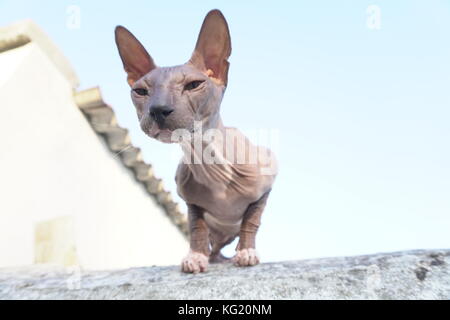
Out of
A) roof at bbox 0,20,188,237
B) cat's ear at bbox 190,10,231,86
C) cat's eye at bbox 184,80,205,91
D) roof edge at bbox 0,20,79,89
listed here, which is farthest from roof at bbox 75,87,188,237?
cat's eye at bbox 184,80,205,91

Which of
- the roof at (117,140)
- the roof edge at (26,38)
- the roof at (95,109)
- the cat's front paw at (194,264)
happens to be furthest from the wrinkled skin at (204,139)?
the roof edge at (26,38)

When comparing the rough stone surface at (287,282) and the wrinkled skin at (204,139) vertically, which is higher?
the wrinkled skin at (204,139)

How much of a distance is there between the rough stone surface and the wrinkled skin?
0.22 m

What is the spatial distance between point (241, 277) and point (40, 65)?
2.67 m

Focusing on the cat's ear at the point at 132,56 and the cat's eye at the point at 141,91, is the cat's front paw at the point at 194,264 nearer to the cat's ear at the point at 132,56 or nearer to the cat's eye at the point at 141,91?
the cat's eye at the point at 141,91

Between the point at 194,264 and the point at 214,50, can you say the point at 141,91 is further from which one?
the point at 194,264

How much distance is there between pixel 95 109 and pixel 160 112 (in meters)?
2.30

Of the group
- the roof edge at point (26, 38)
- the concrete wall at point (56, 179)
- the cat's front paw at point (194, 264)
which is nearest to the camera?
the cat's front paw at point (194, 264)

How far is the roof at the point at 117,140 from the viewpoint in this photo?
3469 millimetres

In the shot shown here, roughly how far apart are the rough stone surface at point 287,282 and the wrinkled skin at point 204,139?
0.71 ft

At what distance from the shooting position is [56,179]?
3242 mm

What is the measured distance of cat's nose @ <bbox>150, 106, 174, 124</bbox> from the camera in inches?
54.7

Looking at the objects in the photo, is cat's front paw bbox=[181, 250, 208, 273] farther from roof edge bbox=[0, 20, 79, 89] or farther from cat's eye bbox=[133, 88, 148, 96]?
roof edge bbox=[0, 20, 79, 89]
